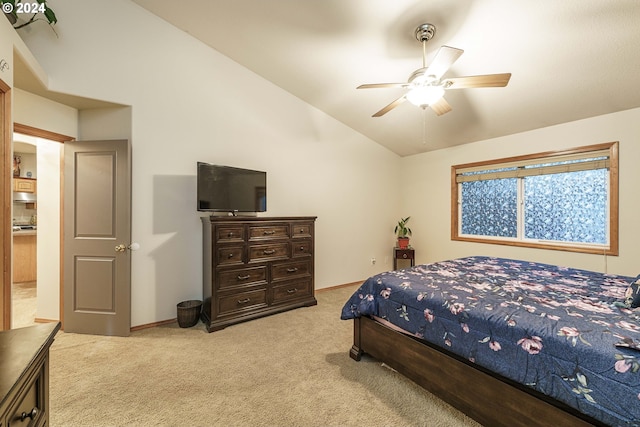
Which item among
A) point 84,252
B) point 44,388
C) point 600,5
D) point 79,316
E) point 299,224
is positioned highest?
point 600,5

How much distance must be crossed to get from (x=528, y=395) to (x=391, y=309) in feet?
2.83

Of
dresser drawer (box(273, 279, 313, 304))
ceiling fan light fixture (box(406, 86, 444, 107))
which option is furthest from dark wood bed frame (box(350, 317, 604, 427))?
ceiling fan light fixture (box(406, 86, 444, 107))

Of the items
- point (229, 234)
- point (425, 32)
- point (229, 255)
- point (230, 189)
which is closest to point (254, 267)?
point (229, 255)

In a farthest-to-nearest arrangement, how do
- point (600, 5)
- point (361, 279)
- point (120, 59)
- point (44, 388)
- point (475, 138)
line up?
point (361, 279), point (475, 138), point (120, 59), point (600, 5), point (44, 388)

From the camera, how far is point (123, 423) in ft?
5.41

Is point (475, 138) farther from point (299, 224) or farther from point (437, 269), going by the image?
point (299, 224)

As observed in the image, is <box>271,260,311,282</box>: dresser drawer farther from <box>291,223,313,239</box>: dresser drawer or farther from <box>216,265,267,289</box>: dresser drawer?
<box>291,223,313,239</box>: dresser drawer

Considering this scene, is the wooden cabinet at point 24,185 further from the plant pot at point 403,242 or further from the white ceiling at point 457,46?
the plant pot at point 403,242

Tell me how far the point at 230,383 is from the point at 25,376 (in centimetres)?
151

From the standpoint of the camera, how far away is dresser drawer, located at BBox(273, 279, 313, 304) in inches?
134

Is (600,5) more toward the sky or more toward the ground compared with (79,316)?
more toward the sky

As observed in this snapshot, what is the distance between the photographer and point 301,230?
11.7 ft

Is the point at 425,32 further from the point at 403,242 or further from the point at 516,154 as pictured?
the point at 403,242

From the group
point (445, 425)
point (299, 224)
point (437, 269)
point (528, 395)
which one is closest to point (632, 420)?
point (528, 395)
